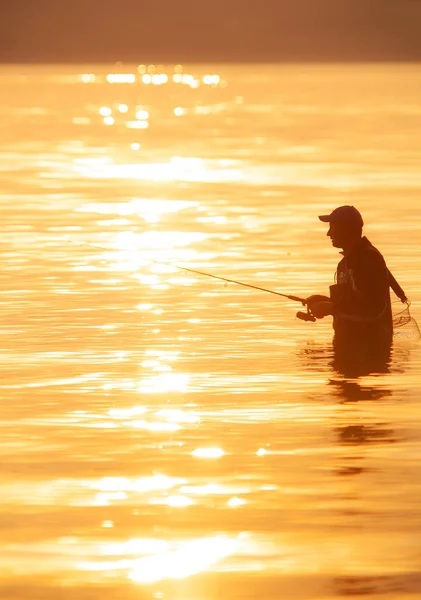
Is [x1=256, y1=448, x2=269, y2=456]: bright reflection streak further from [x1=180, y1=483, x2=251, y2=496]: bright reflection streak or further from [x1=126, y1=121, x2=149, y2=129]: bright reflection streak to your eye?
[x1=126, y1=121, x2=149, y2=129]: bright reflection streak

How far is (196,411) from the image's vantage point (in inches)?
506

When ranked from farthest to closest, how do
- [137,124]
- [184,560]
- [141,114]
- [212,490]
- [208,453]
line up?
[141,114], [137,124], [208,453], [212,490], [184,560]

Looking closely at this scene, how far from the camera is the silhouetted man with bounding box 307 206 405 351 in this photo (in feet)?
47.9

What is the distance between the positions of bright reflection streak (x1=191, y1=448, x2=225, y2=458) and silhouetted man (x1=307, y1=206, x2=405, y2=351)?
3200 mm

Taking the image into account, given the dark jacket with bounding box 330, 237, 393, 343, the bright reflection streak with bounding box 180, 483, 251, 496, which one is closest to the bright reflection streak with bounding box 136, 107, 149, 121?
the dark jacket with bounding box 330, 237, 393, 343

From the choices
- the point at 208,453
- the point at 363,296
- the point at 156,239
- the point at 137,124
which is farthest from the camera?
the point at 137,124

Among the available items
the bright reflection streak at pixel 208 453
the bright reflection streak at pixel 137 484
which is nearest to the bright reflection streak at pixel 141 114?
the bright reflection streak at pixel 208 453

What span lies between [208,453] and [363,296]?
136 inches

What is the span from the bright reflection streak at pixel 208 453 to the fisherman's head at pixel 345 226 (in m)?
3.27

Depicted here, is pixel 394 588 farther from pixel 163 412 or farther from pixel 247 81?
pixel 247 81

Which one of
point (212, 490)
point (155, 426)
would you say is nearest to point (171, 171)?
point (155, 426)

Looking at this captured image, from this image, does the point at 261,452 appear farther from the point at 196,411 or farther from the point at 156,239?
the point at 156,239

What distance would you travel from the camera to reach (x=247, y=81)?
12031 cm

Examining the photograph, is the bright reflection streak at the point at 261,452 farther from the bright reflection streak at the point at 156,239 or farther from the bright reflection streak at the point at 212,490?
the bright reflection streak at the point at 156,239
